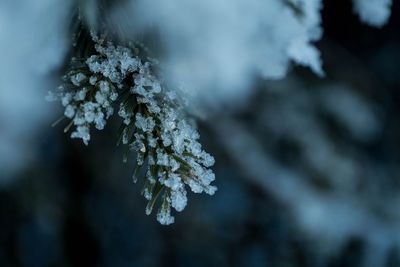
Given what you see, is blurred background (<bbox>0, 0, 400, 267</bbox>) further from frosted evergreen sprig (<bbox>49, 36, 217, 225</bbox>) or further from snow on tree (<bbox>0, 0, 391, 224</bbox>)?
frosted evergreen sprig (<bbox>49, 36, 217, 225</bbox>)

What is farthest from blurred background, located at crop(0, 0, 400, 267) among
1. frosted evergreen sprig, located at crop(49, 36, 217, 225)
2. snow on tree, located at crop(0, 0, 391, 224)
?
frosted evergreen sprig, located at crop(49, 36, 217, 225)

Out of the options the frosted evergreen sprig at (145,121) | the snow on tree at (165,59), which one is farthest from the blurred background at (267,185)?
the frosted evergreen sprig at (145,121)

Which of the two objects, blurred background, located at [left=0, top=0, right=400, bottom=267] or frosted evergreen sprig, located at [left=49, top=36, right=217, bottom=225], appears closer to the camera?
frosted evergreen sprig, located at [left=49, top=36, right=217, bottom=225]

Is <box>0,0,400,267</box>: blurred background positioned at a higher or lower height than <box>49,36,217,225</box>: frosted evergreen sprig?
higher

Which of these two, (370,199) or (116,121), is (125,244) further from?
(370,199)

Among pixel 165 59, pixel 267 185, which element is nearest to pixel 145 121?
pixel 165 59

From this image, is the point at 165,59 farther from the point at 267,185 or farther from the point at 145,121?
the point at 267,185

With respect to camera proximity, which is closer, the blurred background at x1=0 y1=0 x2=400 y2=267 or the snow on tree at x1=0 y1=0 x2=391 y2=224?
the snow on tree at x1=0 y1=0 x2=391 y2=224
